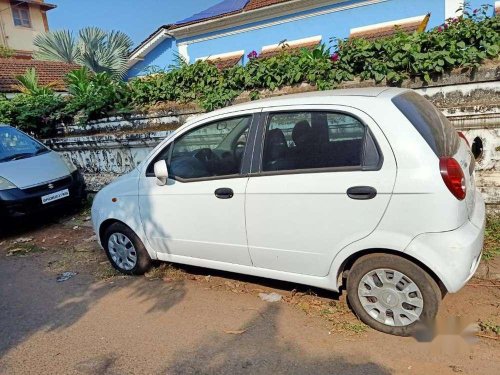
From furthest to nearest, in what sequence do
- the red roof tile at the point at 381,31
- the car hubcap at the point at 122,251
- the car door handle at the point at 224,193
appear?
the red roof tile at the point at 381,31
the car hubcap at the point at 122,251
the car door handle at the point at 224,193

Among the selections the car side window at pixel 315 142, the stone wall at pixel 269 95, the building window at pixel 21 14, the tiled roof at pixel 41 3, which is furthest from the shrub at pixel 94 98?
the building window at pixel 21 14

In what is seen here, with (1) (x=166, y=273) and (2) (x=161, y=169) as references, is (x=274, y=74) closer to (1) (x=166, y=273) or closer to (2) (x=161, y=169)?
(2) (x=161, y=169)

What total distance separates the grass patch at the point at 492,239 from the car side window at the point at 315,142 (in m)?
1.82

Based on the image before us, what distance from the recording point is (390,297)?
269 centimetres

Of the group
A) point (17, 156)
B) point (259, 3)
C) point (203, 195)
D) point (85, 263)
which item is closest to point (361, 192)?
point (203, 195)

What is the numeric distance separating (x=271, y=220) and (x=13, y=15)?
35.7 meters

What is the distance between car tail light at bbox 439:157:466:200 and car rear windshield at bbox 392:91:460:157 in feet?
0.24

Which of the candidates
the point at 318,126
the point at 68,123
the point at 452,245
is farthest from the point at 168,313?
the point at 68,123

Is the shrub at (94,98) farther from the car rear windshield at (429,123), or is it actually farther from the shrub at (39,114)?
the car rear windshield at (429,123)

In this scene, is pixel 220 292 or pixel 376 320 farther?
pixel 220 292

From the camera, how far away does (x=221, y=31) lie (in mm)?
13469

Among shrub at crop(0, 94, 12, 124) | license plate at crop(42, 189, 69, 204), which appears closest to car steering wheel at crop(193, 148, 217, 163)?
license plate at crop(42, 189, 69, 204)

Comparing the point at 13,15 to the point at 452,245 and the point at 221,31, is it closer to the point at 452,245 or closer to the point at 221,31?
the point at 221,31

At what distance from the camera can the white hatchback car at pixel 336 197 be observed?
2.47 meters
